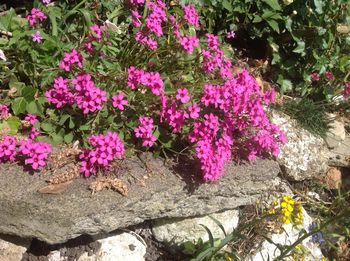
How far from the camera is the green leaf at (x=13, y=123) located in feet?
8.81

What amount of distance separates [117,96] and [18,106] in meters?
0.62

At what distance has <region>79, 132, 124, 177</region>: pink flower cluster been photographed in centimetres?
249

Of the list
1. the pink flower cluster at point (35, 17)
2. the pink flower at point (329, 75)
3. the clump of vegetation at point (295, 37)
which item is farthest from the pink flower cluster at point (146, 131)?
the pink flower at point (329, 75)

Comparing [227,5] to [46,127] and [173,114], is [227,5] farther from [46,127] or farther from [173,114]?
[46,127]

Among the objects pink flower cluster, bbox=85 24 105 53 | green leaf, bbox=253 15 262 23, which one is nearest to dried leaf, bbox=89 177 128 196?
pink flower cluster, bbox=85 24 105 53

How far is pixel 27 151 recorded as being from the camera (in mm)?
2449

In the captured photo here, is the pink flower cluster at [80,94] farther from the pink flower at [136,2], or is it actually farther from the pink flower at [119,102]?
the pink flower at [136,2]

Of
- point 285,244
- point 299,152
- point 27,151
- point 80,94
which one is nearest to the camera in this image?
point 27,151

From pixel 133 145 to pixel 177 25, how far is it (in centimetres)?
98

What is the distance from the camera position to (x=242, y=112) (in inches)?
114

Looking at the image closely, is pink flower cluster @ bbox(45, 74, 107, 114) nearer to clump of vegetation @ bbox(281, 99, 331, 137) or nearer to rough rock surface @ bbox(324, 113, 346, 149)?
clump of vegetation @ bbox(281, 99, 331, 137)

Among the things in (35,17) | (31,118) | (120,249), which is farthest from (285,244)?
(35,17)

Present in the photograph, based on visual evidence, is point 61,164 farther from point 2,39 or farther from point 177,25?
point 177,25

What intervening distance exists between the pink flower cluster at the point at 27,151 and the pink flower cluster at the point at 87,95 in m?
0.31
